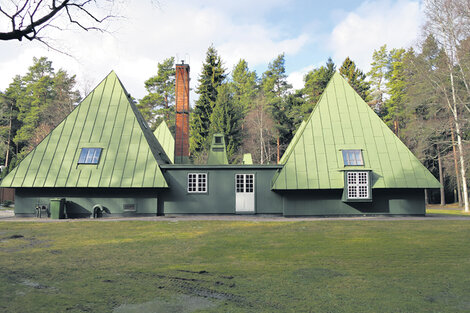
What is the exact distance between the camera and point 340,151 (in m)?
20.8

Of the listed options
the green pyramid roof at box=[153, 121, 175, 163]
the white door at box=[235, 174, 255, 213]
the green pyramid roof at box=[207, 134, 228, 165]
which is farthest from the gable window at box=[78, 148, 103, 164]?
the green pyramid roof at box=[153, 121, 175, 163]

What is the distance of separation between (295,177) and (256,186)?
253 centimetres

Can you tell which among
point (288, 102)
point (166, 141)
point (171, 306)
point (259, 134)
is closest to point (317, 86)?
point (288, 102)

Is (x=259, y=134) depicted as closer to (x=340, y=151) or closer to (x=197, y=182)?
(x=340, y=151)

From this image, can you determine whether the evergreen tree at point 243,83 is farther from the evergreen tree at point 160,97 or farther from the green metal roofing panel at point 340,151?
the green metal roofing panel at point 340,151

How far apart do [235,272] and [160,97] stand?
50777 mm

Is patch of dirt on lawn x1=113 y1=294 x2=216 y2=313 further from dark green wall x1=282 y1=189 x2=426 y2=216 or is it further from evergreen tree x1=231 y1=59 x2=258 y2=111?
evergreen tree x1=231 y1=59 x2=258 y2=111

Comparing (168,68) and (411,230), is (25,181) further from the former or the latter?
(168,68)

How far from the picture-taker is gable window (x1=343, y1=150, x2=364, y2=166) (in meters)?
20.1

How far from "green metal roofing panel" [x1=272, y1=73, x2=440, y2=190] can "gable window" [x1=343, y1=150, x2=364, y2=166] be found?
0.24 m

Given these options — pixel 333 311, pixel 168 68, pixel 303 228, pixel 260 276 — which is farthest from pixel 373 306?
pixel 168 68

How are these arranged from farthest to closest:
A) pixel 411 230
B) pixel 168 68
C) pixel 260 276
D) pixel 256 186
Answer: pixel 168 68 < pixel 256 186 < pixel 411 230 < pixel 260 276

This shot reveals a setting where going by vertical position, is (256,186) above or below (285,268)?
above

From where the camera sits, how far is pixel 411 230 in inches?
548
